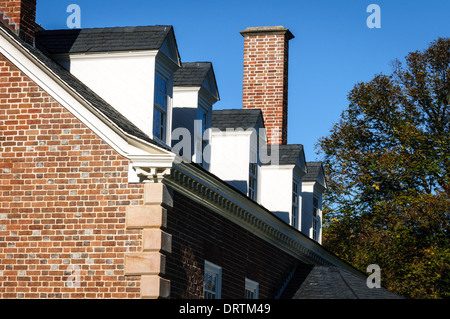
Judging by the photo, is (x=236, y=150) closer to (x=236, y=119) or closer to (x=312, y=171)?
(x=236, y=119)

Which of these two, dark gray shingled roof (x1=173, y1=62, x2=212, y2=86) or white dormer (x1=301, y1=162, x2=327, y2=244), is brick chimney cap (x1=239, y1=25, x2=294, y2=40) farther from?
dark gray shingled roof (x1=173, y1=62, x2=212, y2=86)

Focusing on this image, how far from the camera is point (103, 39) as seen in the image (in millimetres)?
20312

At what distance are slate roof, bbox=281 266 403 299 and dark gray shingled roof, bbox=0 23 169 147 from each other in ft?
27.1

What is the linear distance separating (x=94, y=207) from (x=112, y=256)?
3.29 feet

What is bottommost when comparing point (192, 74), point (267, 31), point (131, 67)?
point (131, 67)

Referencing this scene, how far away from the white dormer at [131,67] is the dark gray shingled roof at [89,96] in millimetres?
299

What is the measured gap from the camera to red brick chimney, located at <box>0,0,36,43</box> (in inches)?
755

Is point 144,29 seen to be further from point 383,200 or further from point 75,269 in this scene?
point 383,200

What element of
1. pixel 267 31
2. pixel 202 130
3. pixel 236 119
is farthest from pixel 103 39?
pixel 267 31

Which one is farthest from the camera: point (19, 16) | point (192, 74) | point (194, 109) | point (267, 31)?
point (267, 31)

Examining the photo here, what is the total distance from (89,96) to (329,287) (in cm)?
993

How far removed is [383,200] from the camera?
124ft

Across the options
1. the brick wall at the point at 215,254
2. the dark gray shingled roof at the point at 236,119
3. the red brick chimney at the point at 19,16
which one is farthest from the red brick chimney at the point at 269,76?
the red brick chimney at the point at 19,16
